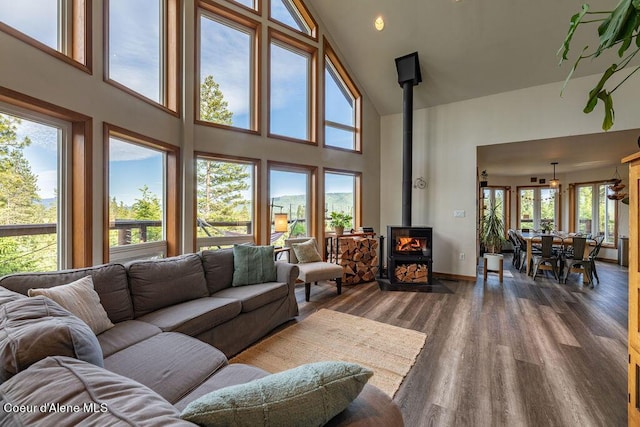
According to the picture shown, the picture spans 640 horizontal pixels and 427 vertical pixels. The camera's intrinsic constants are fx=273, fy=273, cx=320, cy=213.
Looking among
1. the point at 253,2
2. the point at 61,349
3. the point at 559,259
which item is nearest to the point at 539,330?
the point at 559,259

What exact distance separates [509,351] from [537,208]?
8.32 meters

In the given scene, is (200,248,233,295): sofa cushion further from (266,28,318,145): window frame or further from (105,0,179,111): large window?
(266,28,318,145): window frame

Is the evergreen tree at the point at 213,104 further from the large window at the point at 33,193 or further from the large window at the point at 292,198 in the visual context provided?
the large window at the point at 33,193

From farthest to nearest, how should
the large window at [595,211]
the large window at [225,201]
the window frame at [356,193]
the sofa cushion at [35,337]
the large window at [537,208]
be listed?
the large window at [537,208] < the large window at [595,211] < the window frame at [356,193] < the large window at [225,201] < the sofa cushion at [35,337]

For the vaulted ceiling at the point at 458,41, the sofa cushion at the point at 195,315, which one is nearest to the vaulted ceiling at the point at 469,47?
the vaulted ceiling at the point at 458,41

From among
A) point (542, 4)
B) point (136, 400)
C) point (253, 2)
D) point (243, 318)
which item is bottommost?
point (243, 318)

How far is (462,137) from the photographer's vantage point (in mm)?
5062

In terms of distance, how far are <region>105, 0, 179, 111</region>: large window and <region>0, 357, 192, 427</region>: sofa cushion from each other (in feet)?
10.0

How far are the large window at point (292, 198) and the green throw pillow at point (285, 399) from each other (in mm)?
3768

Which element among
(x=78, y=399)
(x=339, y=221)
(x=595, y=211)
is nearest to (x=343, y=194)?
(x=339, y=221)

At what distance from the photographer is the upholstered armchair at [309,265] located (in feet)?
12.5

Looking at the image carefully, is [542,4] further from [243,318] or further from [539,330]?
[243,318]

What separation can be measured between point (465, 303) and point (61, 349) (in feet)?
13.5

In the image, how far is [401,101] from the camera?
5.50 metres
